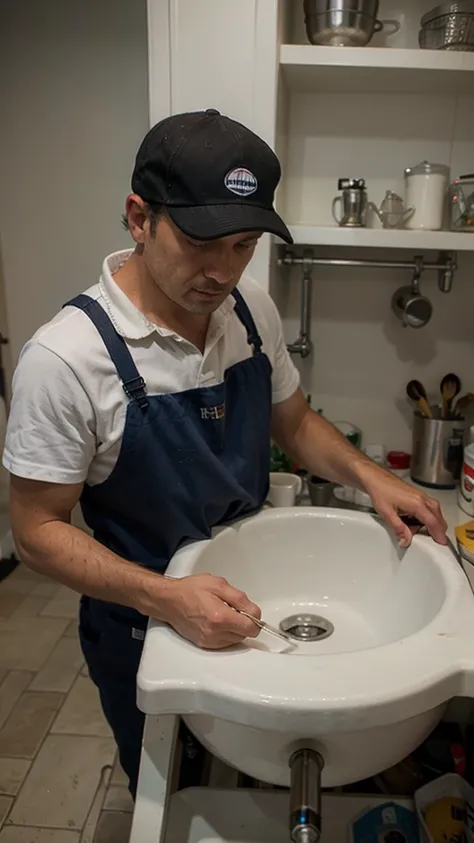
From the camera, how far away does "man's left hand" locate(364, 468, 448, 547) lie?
3.19ft

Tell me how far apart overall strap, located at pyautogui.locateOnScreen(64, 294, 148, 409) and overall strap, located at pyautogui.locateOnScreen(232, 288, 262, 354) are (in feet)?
0.82

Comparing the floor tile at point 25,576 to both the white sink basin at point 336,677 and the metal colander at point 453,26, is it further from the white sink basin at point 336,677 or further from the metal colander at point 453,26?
the metal colander at point 453,26

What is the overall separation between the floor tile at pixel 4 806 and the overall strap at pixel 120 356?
113 centimetres

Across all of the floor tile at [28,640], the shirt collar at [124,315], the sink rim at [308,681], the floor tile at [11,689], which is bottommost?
the floor tile at [11,689]

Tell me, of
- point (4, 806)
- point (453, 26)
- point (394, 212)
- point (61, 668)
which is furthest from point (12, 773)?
point (453, 26)

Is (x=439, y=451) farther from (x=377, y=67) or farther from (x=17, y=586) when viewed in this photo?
(x=17, y=586)

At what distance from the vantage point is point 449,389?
1571mm

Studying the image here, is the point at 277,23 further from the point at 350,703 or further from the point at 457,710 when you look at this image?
the point at 457,710

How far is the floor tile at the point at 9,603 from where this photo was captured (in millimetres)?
2121

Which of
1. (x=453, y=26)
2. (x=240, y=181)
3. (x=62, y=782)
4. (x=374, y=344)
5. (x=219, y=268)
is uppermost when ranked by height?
(x=453, y=26)

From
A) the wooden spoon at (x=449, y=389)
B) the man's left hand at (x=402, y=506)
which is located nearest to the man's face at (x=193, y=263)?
the man's left hand at (x=402, y=506)

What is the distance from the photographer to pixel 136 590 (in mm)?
799

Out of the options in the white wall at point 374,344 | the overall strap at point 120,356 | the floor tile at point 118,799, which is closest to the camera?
the overall strap at point 120,356

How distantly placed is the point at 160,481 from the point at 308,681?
0.34 m
